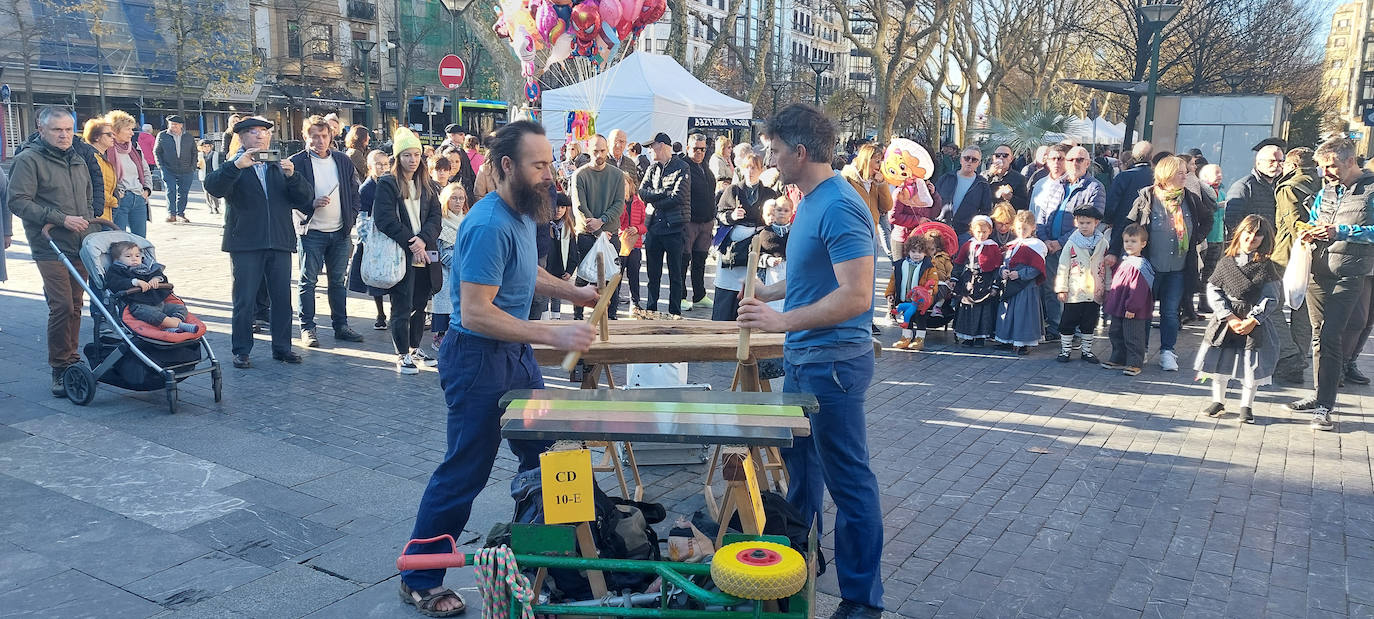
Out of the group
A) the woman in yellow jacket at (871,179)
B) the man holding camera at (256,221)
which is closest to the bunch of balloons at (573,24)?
the woman in yellow jacket at (871,179)

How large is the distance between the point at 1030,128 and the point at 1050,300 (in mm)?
24174

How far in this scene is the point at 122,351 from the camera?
6.14 metres

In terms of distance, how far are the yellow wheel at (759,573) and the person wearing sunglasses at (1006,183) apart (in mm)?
7798

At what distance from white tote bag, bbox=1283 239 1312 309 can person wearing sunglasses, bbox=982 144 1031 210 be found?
132 inches

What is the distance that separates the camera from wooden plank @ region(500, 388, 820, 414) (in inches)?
131

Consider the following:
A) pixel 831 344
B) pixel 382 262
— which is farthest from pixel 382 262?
pixel 831 344

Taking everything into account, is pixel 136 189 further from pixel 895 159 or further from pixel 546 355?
pixel 546 355

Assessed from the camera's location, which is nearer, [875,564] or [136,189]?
[875,564]

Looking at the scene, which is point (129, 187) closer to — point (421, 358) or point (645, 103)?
point (421, 358)

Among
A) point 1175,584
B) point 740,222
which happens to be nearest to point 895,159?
point 740,222

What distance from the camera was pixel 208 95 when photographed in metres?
41.1

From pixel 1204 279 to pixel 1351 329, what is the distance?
3851mm

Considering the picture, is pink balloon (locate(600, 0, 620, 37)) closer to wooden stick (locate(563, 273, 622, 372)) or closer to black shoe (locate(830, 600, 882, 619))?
wooden stick (locate(563, 273, 622, 372))

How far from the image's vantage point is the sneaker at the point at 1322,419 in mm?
6379
